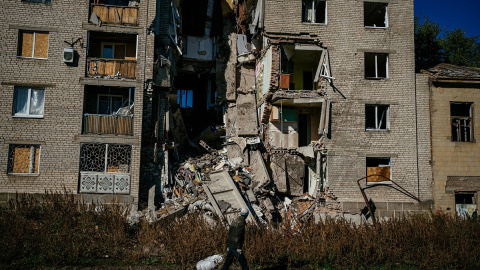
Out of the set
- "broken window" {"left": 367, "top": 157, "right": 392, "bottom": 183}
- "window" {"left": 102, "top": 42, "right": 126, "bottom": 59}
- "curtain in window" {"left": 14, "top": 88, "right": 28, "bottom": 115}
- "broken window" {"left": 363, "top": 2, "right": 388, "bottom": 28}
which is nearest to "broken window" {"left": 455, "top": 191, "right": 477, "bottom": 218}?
"broken window" {"left": 367, "top": 157, "right": 392, "bottom": 183}

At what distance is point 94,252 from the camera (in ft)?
36.9

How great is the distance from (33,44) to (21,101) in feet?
9.03

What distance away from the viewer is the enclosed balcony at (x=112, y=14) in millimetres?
18078

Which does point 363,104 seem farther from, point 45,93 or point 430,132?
point 45,93

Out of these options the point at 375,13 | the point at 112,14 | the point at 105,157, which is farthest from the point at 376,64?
the point at 105,157

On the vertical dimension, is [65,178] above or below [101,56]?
below

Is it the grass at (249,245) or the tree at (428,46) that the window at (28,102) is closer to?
the grass at (249,245)

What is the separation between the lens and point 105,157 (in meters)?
17.3

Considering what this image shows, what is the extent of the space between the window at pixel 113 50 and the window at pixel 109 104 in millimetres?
2074

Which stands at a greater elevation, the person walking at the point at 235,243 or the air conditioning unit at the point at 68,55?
the air conditioning unit at the point at 68,55

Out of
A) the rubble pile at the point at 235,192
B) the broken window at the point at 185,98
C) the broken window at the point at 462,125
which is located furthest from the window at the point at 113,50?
the broken window at the point at 462,125

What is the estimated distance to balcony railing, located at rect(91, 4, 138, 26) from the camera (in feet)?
59.5

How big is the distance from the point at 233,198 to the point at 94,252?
6064mm

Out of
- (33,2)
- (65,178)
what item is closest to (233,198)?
(65,178)
